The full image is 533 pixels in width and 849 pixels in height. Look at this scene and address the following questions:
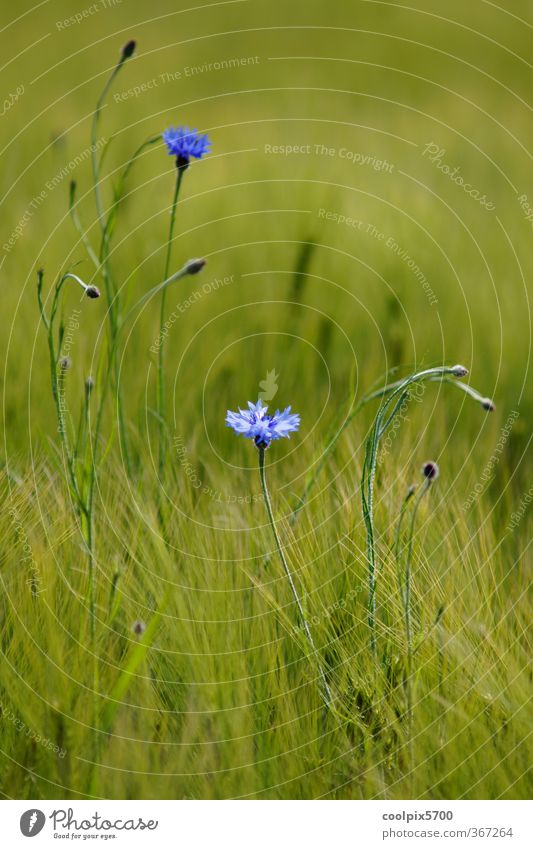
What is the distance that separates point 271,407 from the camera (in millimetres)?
1140

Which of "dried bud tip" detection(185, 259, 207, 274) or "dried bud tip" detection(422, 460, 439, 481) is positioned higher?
"dried bud tip" detection(185, 259, 207, 274)

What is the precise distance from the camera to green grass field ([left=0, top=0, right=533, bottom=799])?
743 mm

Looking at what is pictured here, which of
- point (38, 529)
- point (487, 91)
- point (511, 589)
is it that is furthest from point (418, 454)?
point (487, 91)

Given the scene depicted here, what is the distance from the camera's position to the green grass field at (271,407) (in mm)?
743

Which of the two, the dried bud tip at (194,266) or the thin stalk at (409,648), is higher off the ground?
the dried bud tip at (194,266)

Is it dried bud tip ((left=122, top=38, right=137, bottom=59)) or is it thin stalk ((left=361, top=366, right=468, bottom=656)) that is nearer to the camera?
thin stalk ((left=361, top=366, right=468, bottom=656))

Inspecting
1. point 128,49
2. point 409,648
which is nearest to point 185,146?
point 128,49

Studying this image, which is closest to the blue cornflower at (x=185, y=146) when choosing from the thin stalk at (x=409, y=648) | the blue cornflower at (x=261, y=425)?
the blue cornflower at (x=261, y=425)

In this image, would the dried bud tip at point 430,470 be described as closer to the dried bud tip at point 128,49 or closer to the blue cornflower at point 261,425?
the blue cornflower at point 261,425

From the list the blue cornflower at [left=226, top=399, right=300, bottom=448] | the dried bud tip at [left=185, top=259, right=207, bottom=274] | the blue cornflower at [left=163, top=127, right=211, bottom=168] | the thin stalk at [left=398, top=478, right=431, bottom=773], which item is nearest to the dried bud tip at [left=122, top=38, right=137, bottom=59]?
the blue cornflower at [left=163, top=127, right=211, bottom=168]

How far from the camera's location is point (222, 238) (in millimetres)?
1393

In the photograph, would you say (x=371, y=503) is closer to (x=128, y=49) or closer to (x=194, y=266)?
(x=194, y=266)

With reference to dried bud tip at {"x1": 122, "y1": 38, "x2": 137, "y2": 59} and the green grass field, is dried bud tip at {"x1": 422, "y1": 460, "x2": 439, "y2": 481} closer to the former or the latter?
the green grass field

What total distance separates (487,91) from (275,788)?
4.67 feet
